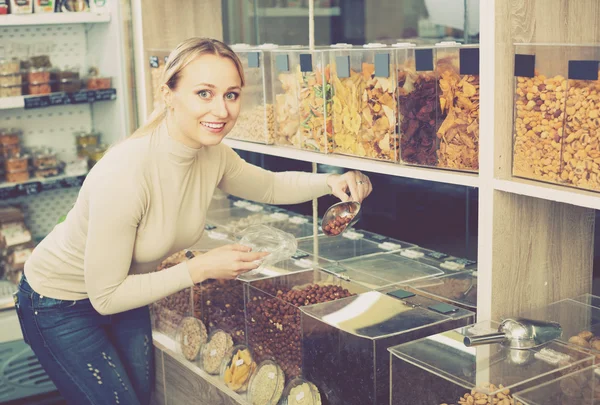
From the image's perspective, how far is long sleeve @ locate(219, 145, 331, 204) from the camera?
87.3 inches

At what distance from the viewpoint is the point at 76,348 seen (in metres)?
2.08

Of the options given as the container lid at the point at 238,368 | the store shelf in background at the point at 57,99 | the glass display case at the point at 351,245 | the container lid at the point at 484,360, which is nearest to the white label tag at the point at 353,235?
the glass display case at the point at 351,245

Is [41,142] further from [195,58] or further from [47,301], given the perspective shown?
[195,58]

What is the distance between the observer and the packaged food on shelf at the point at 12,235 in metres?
3.49

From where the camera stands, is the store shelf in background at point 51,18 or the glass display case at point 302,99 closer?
the glass display case at point 302,99

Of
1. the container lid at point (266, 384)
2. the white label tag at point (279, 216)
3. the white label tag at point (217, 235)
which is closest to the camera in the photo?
the container lid at point (266, 384)

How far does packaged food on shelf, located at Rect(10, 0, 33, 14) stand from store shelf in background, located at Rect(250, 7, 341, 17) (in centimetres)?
94

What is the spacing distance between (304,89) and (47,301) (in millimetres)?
908

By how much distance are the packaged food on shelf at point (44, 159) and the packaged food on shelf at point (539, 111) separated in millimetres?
2487

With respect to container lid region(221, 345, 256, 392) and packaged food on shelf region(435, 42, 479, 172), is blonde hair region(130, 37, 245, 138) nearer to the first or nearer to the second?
packaged food on shelf region(435, 42, 479, 172)

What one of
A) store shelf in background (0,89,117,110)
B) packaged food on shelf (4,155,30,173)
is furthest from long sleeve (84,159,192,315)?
packaged food on shelf (4,155,30,173)

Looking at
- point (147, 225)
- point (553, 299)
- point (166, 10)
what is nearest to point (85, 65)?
point (166, 10)

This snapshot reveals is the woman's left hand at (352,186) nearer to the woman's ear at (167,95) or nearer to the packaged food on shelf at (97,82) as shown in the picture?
the woman's ear at (167,95)

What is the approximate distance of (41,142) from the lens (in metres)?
3.70
